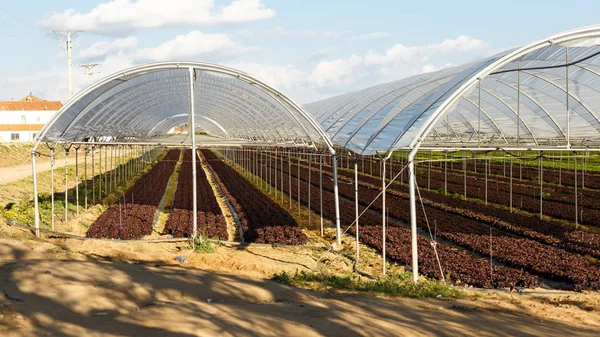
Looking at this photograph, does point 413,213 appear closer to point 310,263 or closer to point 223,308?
point 310,263

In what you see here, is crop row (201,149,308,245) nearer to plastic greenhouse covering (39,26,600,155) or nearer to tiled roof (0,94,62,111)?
plastic greenhouse covering (39,26,600,155)

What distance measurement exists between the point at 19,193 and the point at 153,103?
288 inches

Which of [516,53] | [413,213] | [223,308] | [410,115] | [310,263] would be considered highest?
[516,53]

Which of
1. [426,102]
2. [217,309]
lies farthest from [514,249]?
[217,309]

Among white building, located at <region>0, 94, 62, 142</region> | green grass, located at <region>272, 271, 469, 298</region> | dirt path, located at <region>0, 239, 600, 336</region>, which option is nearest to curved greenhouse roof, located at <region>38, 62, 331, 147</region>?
green grass, located at <region>272, 271, 469, 298</region>

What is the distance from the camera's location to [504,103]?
19.8 m

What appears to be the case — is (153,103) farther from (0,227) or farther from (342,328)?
(342,328)

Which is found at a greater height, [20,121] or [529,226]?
[20,121]

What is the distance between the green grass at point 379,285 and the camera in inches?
412

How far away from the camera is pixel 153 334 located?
6484 mm

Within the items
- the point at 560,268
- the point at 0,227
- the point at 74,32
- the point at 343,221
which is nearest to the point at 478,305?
the point at 560,268

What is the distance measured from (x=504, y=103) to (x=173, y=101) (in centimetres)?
1723

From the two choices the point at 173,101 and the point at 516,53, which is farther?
the point at 173,101

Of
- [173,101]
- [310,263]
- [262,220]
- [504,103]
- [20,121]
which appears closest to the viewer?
[310,263]
